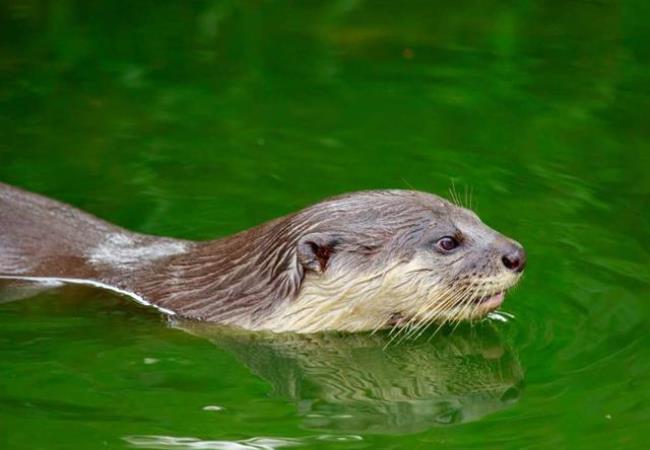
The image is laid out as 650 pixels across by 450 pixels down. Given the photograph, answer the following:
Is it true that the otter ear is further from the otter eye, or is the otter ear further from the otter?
the otter eye

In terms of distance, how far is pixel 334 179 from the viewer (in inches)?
326

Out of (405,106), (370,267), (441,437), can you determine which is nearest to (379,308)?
(370,267)

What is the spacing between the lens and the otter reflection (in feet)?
19.0

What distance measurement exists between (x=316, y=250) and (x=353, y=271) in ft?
0.59

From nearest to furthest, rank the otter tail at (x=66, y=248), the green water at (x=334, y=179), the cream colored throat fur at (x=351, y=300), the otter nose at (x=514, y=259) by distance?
the green water at (x=334, y=179) < the otter nose at (x=514, y=259) < the cream colored throat fur at (x=351, y=300) < the otter tail at (x=66, y=248)

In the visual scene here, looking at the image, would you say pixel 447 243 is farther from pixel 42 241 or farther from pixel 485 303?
pixel 42 241

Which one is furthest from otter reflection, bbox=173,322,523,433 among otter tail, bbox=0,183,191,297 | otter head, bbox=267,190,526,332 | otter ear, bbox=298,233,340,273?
otter tail, bbox=0,183,191,297

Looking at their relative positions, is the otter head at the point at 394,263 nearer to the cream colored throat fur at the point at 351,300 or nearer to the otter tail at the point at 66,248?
the cream colored throat fur at the point at 351,300

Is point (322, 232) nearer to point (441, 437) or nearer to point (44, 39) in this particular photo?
point (441, 437)

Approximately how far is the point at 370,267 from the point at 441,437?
1.07 meters

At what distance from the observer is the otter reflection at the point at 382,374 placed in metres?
5.80

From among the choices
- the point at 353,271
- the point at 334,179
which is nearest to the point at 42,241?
the point at 353,271

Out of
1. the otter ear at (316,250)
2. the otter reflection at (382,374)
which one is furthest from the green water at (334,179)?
the otter ear at (316,250)

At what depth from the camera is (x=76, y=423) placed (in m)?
5.60
